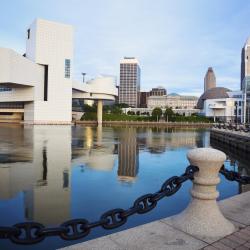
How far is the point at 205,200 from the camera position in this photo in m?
4.24

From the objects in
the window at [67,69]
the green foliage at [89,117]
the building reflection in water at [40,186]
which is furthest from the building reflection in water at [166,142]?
the green foliage at [89,117]

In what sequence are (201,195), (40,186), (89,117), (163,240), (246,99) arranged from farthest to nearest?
(246,99)
(89,117)
(40,186)
(201,195)
(163,240)

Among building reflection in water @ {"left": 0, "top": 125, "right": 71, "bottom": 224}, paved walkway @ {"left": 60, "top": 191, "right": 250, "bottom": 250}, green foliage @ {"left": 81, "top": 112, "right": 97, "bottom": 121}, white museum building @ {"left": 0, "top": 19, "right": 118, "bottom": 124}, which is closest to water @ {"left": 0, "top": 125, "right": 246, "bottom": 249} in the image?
building reflection in water @ {"left": 0, "top": 125, "right": 71, "bottom": 224}

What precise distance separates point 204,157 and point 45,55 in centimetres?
7706

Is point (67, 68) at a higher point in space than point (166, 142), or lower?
higher

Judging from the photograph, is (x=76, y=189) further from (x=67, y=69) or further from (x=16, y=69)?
(x=67, y=69)

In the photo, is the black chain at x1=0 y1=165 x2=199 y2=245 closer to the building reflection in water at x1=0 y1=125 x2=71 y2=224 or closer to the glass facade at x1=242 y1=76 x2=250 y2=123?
the building reflection in water at x1=0 y1=125 x2=71 y2=224

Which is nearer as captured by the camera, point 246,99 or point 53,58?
point 53,58

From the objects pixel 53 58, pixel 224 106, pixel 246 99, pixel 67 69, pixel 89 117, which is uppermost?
pixel 53 58

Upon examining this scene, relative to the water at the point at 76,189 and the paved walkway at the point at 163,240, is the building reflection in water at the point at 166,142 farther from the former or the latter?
the paved walkway at the point at 163,240

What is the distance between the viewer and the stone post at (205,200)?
412cm

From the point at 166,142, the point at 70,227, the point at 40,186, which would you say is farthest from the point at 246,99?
the point at 70,227

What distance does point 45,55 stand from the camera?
76312mm

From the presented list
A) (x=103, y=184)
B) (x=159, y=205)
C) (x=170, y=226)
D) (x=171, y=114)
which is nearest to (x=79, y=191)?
(x=103, y=184)
